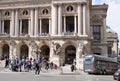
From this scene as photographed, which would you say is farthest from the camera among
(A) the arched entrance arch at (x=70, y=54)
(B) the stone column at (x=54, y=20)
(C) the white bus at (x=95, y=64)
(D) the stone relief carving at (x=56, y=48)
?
(A) the arched entrance arch at (x=70, y=54)

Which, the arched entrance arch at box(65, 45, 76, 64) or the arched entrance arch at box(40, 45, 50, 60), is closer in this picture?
the arched entrance arch at box(65, 45, 76, 64)

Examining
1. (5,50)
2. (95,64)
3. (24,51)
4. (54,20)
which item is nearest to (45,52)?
(24,51)

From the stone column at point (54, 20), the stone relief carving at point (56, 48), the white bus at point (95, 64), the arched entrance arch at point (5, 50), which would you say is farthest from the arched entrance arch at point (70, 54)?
the white bus at point (95, 64)

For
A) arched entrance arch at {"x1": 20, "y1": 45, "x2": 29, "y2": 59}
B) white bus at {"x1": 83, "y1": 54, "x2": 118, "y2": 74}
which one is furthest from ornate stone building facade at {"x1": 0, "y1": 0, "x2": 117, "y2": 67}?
white bus at {"x1": 83, "y1": 54, "x2": 118, "y2": 74}

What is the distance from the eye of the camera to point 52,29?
82125 millimetres

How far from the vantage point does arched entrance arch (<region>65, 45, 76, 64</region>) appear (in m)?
81.6

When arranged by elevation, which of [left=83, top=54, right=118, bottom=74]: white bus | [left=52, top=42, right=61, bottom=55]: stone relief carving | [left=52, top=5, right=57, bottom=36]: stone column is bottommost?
[left=83, top=54, right=118, bottom=74]: white bus

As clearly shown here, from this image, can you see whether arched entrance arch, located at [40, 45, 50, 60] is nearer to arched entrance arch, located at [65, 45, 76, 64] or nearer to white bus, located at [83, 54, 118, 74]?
arched entrance arch, located at [65, 45, 76, 64]

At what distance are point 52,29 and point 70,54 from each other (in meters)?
7.03

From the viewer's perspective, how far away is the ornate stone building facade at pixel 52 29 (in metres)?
79.6

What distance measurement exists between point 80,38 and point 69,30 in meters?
5.12

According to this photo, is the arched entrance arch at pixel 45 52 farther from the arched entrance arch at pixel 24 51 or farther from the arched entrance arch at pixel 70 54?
the arched entrance arch at pixel 70 54

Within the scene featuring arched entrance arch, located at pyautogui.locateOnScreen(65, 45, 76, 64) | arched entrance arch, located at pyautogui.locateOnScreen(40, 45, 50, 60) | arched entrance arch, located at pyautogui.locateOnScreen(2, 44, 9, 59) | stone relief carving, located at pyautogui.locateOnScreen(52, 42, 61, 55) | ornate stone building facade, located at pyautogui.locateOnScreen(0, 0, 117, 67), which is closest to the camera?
stone relief carving, located at pyautogui.locateOnScreen(52, 42, 61, 55)

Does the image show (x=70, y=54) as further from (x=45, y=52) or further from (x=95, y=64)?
(x=95, y=64)
